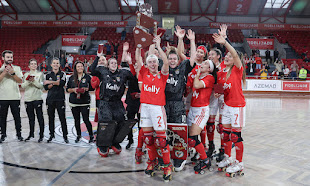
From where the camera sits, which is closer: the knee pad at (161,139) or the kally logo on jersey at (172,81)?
the knee pad at (161,139)

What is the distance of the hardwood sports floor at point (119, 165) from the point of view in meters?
3.34

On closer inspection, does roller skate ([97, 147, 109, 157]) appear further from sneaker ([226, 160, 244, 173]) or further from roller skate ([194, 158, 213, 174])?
sneaker ([226, 160, 244, 173])

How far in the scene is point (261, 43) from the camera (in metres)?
20.8

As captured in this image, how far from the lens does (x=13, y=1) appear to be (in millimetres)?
22344

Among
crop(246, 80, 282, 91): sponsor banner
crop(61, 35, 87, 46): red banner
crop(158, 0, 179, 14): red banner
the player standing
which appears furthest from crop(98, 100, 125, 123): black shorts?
crop(158, 0, 179, 14): red banner

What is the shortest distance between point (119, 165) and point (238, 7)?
70.4ft

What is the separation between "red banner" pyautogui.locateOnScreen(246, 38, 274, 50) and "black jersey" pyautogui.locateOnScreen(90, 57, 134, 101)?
1894 cm

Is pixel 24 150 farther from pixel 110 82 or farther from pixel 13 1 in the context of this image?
pixel 13 1

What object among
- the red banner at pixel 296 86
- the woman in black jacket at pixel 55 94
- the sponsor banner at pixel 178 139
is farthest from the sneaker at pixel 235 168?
the red banner at pixel 296 86

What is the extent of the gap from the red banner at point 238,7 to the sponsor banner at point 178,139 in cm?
2063

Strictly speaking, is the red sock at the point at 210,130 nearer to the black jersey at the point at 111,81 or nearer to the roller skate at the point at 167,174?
the roller skate at the point at 167,174

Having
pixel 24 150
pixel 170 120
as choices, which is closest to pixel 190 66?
pixel 170 120

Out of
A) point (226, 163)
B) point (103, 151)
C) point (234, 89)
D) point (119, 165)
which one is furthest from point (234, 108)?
point (103, 151)

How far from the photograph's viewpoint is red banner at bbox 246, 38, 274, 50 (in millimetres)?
20703
